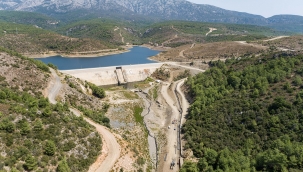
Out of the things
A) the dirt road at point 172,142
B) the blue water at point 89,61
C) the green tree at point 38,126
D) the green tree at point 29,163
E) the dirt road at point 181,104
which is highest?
the green tree at point 38,126

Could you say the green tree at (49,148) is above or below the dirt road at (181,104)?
above

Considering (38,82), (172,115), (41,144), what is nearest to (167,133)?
(172,115)

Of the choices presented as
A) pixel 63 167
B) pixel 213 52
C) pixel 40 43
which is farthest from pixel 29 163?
pixel 40 43

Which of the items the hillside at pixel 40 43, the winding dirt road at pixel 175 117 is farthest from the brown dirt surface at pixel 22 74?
the hillside at pixel 40 43

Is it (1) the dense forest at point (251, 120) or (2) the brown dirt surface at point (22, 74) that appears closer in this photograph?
(1) the dense forest at point (251, 120)

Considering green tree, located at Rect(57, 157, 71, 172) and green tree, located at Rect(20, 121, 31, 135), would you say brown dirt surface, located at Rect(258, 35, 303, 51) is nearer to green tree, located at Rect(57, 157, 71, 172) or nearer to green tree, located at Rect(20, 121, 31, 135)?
green tree, located at Rect(57, 157, 71, 172)

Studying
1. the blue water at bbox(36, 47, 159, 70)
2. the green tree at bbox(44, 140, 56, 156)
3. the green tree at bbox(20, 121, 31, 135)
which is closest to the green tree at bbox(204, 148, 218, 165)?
the green tree at bbox(44, 140, 56, 156)

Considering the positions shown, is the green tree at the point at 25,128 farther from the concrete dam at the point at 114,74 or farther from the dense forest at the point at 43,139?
the concrete dam at the point at 114,74
